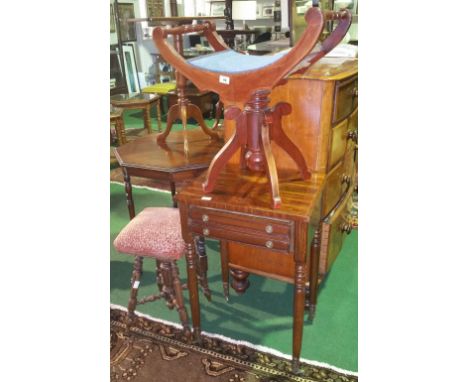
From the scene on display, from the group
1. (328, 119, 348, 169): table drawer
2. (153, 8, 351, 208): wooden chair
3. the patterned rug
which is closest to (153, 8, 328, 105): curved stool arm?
(153, 8, 351, 208): wooden chair

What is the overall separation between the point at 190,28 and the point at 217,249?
1602 millimetres

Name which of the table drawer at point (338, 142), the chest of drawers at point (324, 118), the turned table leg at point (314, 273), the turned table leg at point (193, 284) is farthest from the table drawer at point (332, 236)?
the turned table leg at point (193, 284)

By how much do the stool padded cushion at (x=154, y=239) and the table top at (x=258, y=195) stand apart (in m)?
0.36

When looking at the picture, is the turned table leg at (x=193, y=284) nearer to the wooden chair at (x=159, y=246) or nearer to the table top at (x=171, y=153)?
the wooden chair at (x=159, y=246)

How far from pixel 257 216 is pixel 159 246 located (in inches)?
24.4

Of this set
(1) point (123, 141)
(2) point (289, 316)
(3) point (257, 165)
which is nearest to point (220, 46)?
(3) point (257, 165)

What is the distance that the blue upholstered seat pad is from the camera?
132 cm

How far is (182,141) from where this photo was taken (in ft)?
8.18

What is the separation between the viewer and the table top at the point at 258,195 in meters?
1.42

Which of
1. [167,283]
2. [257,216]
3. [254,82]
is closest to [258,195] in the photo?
[257,216]

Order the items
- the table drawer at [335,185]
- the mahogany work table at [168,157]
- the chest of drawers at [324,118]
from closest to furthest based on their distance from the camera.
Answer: the chest of drawers at [324,118], the table drawer at [335,185], the mahogany work table at [168,157]

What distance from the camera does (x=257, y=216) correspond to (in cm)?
143

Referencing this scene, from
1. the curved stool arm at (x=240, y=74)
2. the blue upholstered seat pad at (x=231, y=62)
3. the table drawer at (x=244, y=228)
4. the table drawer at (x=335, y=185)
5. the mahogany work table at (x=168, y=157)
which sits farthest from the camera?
the mahogany work table at (x=168, y=157)

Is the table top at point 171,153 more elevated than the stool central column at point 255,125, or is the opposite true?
the stool central column at point 255,125
